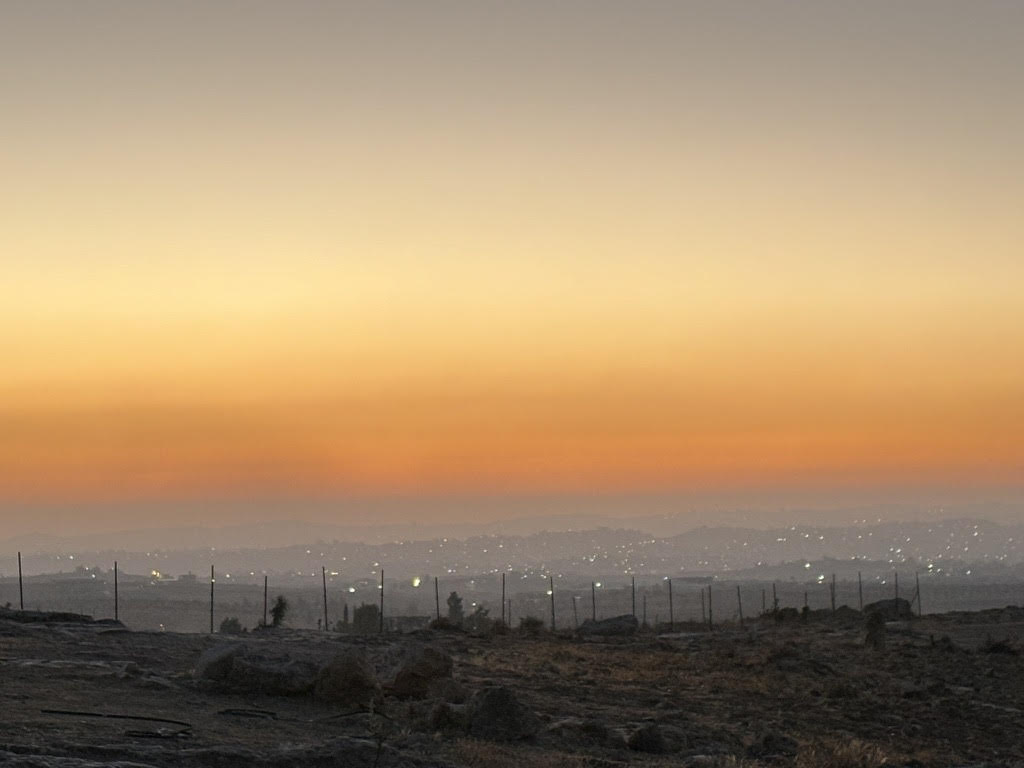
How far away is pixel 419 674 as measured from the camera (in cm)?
2547

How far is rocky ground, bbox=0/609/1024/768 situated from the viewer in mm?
18672

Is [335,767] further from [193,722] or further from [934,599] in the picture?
[934,599]

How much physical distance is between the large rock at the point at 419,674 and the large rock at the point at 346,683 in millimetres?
1027

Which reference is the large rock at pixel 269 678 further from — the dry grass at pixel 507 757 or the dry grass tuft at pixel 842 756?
the dry grass tuft at pixel 842 756

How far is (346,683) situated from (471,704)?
10.3 feet

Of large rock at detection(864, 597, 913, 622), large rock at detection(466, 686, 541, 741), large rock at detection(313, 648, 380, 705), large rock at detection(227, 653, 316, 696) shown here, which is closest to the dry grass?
large rock at detection(466, 686, 541, 741)

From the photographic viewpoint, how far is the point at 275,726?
832 inches

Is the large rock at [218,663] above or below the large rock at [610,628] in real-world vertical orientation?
Result: above

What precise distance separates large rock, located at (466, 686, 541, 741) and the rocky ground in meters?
0.03

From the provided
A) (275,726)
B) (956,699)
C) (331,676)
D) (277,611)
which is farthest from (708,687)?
(277,611)

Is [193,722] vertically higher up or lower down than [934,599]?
higher up

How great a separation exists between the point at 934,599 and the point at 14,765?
18409 centimetres

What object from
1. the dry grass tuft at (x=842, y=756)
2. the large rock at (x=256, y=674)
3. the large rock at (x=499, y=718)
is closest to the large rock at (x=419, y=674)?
the large rock at (x=256, y=674)

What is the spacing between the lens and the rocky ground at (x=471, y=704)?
61.3 ft
